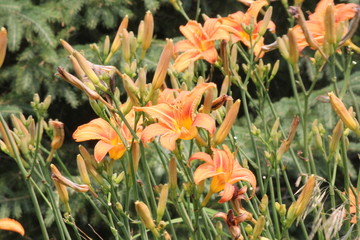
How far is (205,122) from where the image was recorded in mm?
1125

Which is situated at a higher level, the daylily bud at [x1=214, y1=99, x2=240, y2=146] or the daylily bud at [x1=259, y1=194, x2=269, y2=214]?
A: the daylily bud at [x1=214, y1=99, x2=240, y2=146]

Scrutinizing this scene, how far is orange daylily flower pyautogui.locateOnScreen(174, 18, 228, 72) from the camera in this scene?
60.1 inches

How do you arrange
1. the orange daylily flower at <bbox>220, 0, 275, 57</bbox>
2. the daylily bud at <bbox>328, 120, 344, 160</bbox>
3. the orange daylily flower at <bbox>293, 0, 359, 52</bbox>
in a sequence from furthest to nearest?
the orange daylily flower at <bbox>220, 0, 275, 57</bbox> < the orange daylily flower at <bbox>293, 0, 359, 52</bbox> < the daylily bud at <bbox>328, 120, 344, 160</bbox>

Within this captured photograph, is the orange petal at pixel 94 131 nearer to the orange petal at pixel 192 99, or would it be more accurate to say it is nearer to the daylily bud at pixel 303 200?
the orange petal at pixel 192 99

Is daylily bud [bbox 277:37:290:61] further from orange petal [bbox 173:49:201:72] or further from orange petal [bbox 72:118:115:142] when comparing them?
orange petal [bbox 72:118:115:142]

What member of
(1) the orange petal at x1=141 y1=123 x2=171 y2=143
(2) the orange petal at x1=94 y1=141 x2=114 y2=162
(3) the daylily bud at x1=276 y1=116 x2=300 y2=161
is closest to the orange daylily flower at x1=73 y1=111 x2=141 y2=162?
(2) the orange petal at x1=94 y1=141 x2=114 y2=162

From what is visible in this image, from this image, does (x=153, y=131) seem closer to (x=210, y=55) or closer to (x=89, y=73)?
(x=89, y=73)

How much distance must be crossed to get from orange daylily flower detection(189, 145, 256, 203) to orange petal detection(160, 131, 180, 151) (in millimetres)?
45

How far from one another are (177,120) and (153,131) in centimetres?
6

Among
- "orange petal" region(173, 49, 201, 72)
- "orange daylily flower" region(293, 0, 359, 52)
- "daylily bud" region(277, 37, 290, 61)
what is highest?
"orange daylily flower" region(293, 0, 359, 52)

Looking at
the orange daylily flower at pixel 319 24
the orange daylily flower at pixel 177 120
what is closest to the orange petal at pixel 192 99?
the orange daylily flower at pixel 177 120

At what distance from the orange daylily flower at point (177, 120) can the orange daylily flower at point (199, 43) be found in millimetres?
323

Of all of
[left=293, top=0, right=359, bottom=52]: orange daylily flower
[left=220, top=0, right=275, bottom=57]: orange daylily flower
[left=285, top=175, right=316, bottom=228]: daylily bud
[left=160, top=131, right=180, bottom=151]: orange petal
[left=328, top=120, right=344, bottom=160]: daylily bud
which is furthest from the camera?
[left=220, top=0, right=275, bottom=57]: orange daylily flower

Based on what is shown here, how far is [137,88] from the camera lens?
46.6 inches
